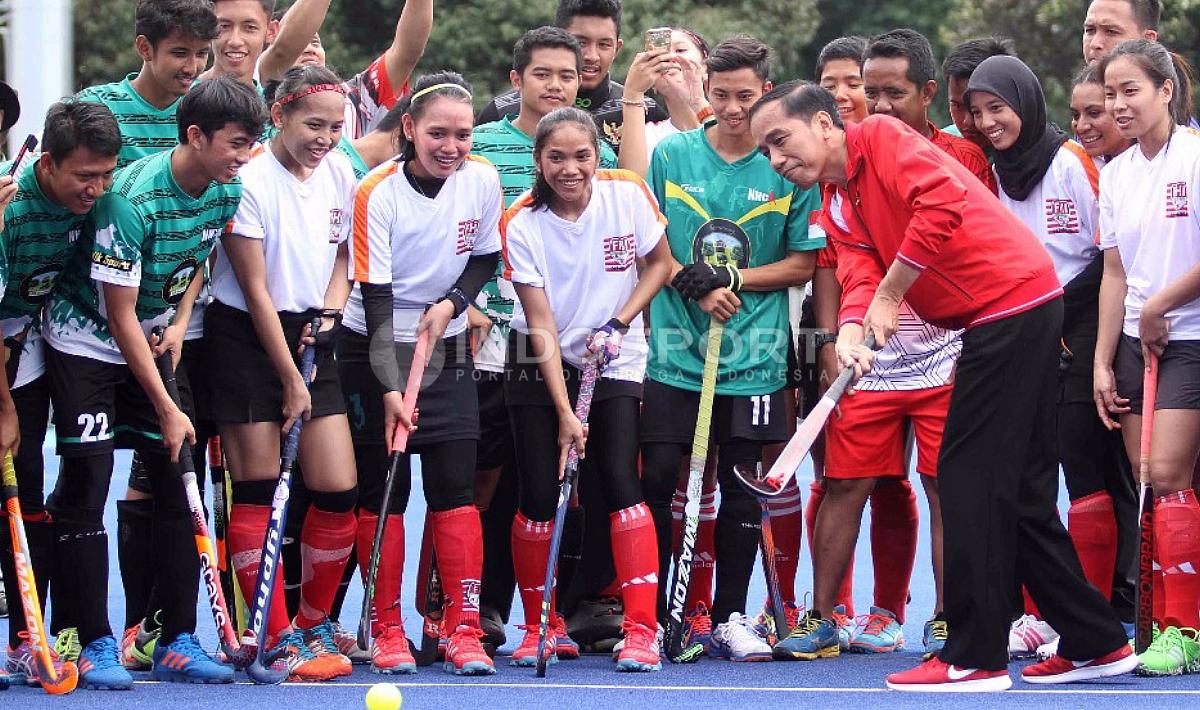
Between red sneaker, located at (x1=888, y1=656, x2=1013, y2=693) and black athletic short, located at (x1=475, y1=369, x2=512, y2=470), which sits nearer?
red sneaker, located at (x1=888, y1=656, x2=1013, y2=693)

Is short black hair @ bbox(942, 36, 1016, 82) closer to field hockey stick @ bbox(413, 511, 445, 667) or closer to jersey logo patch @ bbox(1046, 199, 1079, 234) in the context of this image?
jersey logo patch @ bbox(1046, 199, 1079, 234)

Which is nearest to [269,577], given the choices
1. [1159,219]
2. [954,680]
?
[954,680]

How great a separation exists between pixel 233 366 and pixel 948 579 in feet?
6.81

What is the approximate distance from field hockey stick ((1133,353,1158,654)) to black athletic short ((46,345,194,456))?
281cm

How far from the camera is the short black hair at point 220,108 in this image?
16.1 ft

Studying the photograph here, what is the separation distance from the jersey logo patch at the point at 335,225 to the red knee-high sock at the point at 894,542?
1.91 meters

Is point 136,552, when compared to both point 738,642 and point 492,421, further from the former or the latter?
point 738,642

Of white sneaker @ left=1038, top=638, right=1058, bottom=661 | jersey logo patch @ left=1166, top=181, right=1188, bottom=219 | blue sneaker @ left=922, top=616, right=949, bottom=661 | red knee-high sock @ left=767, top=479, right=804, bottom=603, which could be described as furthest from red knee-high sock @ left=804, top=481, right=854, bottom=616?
jersey logo patch @ left=1166, top=181, right=1188, bottom=219

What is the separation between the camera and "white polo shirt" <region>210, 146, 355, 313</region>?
520 cm

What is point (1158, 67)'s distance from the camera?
534 cm

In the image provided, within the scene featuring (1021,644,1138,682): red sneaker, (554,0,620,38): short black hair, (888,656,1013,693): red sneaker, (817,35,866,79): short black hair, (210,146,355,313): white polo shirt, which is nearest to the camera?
(888,656,1013,693): red sneaker

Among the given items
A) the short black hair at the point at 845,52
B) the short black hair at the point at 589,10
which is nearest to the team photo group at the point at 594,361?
the short black hair at the point at 845,52

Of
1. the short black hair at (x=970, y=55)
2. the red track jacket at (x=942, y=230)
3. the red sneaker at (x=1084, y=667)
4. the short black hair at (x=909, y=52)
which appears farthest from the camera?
the short black hair at (x=970, y=55)

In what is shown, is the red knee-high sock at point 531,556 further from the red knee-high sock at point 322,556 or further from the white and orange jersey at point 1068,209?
the white and orange jersey at point 1068,209
